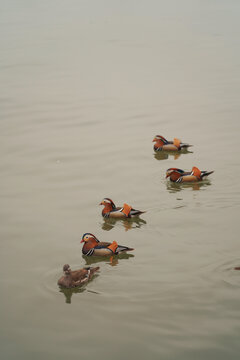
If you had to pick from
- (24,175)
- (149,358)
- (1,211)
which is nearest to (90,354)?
(149,358)

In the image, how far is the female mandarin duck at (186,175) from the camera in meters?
12.9

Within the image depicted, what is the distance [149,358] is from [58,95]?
1390cm

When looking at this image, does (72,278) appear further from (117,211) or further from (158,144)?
(158,144)

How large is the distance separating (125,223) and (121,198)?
0.98m

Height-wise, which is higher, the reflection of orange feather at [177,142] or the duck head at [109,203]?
the reflection of orange feather at [177,142]

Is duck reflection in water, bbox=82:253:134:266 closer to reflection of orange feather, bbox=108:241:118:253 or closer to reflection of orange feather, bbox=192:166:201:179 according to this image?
reflection of orange feather, bbox=108:241:118:253

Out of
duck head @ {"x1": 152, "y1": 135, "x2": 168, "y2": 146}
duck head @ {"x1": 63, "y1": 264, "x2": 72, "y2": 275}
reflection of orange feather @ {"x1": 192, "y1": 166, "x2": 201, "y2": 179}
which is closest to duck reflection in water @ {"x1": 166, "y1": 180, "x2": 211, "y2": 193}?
reflection of orange feather @ {"x1": 192, "y1": 166, "x2": 201, "y2": 179}

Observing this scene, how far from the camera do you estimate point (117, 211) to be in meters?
11.4

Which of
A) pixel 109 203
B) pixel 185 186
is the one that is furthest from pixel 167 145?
pixel 109 203

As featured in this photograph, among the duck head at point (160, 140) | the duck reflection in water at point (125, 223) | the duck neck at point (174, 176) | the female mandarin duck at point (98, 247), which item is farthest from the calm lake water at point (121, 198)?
the duck head at point (160, 140)

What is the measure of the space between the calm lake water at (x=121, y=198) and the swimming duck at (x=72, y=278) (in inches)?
6.1

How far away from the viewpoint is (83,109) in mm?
19078

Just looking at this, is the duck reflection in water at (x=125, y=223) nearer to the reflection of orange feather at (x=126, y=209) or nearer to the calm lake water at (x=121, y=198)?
the calm lake water at (x=121, y=198)

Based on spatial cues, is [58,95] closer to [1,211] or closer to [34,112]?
[34,112]
